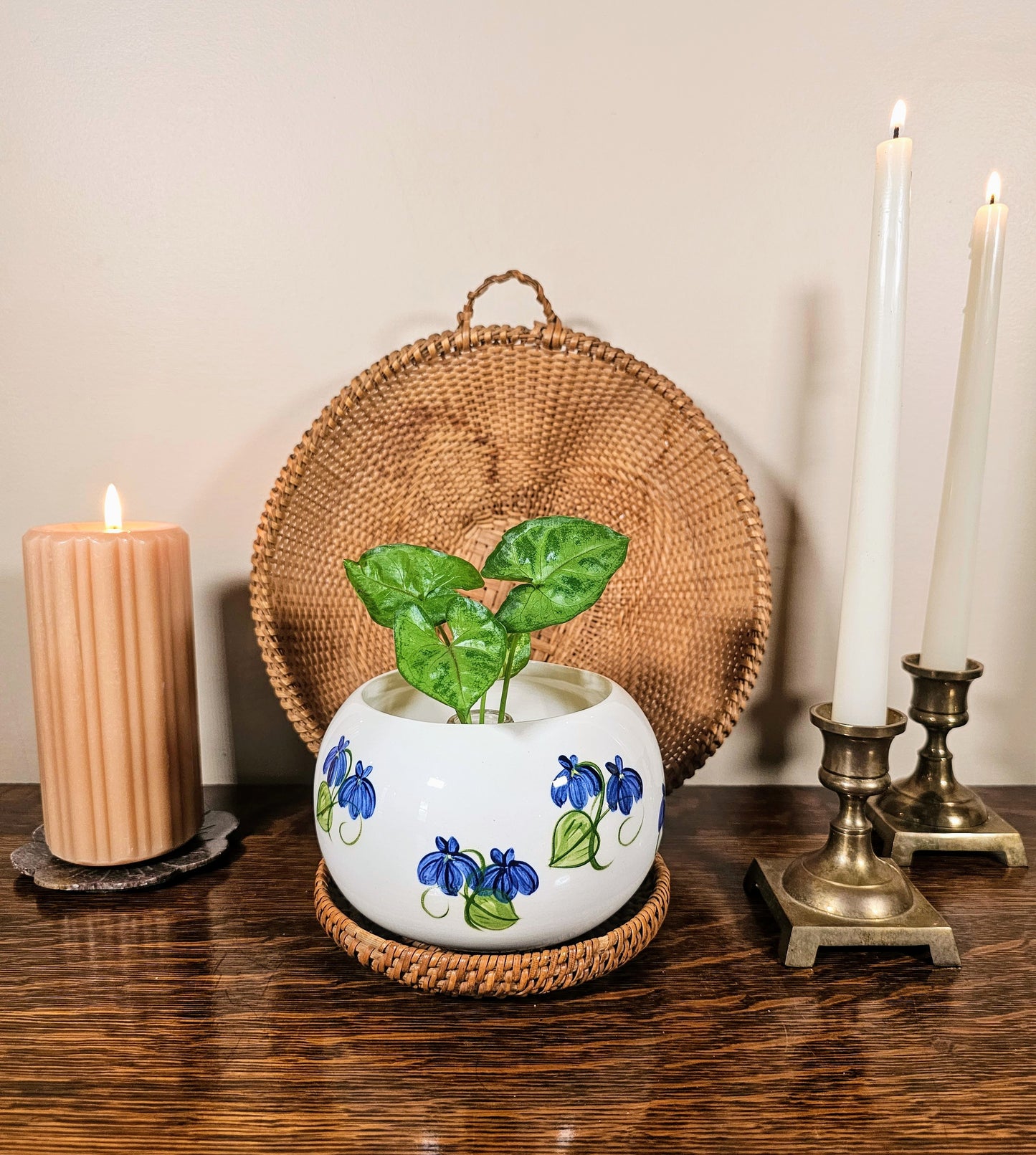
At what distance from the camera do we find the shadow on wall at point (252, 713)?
77 centimetres

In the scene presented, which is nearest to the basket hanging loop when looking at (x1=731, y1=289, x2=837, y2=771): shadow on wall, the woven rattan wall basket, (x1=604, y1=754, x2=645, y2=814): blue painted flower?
the woven rattan wall basket

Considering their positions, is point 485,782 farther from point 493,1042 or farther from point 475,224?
point 475,224

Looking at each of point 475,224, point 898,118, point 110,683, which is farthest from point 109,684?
point 898,118

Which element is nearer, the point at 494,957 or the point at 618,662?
the point at 494,957

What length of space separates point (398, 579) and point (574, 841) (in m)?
0.17

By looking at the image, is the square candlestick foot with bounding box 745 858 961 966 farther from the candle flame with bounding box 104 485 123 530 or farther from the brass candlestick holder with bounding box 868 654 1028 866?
the candle flame with bounding box 104 485 123 530

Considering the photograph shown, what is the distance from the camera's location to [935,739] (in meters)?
0.67

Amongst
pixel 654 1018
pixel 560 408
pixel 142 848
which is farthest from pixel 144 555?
pixel 654 1018

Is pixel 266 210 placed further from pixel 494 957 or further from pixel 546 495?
pixel 494 957

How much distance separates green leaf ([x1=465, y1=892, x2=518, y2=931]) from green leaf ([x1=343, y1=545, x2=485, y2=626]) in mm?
142

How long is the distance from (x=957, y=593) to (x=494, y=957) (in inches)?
17.1

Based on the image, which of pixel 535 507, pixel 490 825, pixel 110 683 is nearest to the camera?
pixel 490 825

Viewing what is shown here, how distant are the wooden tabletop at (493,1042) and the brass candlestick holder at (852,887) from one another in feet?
0.06

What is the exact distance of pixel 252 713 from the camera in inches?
30.5
